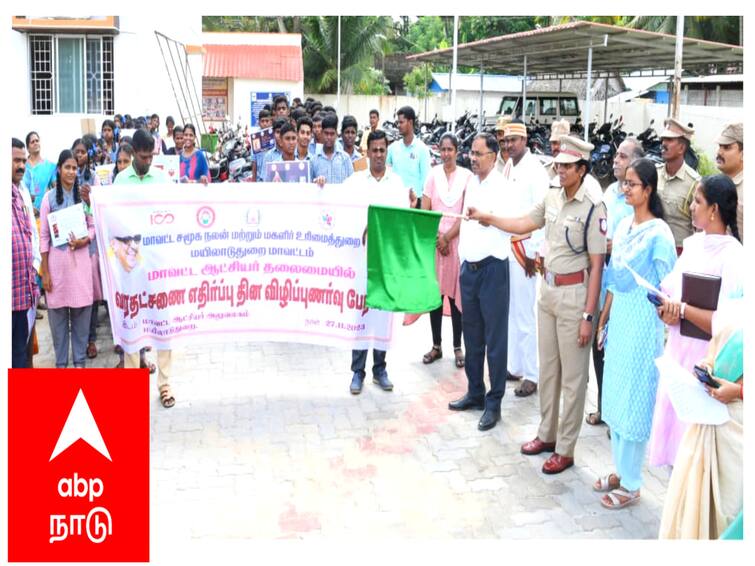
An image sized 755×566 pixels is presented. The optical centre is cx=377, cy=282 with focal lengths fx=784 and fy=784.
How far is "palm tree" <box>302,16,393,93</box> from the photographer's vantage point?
30.7 meters

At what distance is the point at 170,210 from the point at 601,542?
3418mm

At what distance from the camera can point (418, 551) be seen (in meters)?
3.47

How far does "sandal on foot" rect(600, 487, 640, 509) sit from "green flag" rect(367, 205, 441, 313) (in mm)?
1678

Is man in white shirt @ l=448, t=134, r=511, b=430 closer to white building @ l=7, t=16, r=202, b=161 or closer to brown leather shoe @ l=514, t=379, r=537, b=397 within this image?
brown leather shoe @ l=514, t=379, r=537, b=397

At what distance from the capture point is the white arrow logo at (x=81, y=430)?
3.15m

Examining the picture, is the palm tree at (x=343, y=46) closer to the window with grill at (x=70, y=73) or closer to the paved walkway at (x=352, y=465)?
the window with grill at (x=70, y=73)

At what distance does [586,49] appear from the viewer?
1720 centimetres

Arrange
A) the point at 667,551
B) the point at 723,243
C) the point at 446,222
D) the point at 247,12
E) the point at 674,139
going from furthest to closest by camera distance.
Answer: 1. the point at 446,222
2. the point at 674,139
3. the point at 247,12
4. the point at 723,243
5. the point at 667,551

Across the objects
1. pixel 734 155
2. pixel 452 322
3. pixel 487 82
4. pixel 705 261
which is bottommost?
pixel 452 322

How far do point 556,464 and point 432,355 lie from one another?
6.90 ft

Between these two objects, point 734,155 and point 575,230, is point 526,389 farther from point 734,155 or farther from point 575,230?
point 734,155

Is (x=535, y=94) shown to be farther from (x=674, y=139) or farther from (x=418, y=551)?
(x=418, y=551)

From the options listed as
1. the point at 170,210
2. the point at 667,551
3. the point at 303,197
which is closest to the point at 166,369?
the point at 170,210

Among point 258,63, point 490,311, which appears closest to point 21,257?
point 490,311
